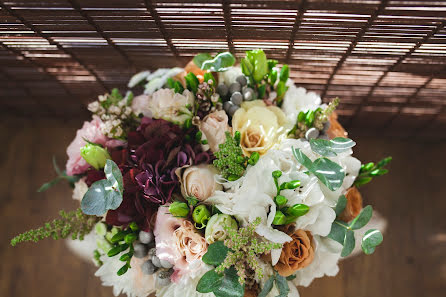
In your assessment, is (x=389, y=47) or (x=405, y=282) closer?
(x=389, y=47)

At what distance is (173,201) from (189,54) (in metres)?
0.32

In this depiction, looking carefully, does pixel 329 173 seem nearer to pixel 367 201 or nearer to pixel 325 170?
pixel 325 170

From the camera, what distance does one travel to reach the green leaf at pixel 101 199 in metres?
0.77

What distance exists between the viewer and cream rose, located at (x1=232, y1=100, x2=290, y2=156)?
87 cm

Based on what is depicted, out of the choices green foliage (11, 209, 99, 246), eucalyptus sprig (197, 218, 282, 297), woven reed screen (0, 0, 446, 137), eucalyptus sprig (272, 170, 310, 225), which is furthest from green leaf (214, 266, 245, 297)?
woven reed screen (0, 0, 446, 137)

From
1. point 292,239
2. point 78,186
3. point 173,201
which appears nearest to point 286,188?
point 292,239

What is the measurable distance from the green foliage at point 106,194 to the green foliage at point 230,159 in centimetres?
18

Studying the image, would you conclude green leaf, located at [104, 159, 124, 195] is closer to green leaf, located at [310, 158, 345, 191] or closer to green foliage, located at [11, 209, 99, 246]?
green foliage, located at [11, 209, 99, 246]

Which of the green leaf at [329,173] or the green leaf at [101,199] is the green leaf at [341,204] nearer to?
the green leaf at [329,173]

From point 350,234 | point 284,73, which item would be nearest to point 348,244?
point 350,234

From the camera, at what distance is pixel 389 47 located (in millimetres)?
840

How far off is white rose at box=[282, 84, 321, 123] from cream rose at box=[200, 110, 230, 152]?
15 centimetres

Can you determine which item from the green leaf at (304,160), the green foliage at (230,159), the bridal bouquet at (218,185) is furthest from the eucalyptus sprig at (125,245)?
the green leaf at (304,160)

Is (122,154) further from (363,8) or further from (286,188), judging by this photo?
(363,8)
